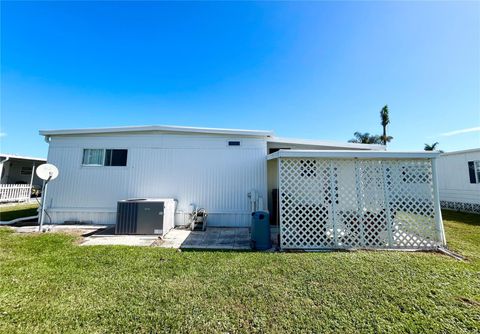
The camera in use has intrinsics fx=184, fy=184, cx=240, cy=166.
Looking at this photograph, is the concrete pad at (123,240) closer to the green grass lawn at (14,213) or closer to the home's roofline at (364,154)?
the home's roofline at (364,154)

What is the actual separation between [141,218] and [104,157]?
339 centimetres

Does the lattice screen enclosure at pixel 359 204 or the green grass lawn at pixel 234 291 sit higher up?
the lattice screen enclosure at pixel 359 204

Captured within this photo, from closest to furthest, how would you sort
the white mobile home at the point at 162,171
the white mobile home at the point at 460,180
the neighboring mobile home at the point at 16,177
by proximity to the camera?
the white mobile home at the point at 162,171, the white mobile home at the point at 460,180, the neighboring mobile home at the point at 16,177

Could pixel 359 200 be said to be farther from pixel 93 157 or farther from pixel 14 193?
pixel 14 193

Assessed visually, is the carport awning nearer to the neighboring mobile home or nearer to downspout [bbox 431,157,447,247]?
downspout [bbox 431,157,447,247]

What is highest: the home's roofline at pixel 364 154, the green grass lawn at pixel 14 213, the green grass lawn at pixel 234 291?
the home's roofline at pixel 364 154

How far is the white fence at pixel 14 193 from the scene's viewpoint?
453 inches

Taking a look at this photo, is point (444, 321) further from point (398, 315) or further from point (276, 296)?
point (276, 296)

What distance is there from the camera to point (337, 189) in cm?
508

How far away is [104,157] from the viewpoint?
24.2ft

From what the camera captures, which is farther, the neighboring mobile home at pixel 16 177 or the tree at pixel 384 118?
the tree at pixel 384 118

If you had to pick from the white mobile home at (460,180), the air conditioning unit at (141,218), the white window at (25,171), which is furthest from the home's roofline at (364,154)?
the white window at (25,171)

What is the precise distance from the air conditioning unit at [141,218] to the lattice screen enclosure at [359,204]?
12.5 ft

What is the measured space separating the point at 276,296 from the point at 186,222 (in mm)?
4964
